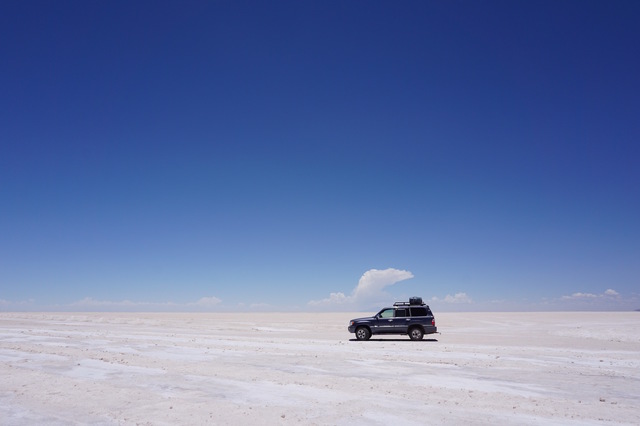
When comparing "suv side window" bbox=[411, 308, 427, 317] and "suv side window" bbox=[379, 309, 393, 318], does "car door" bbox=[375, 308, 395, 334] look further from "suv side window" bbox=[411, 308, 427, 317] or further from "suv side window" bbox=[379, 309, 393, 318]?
"suv side window" bbox=[411, 308, 427, 317]

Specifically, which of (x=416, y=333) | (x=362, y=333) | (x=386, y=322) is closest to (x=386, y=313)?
(x=386, y=322)

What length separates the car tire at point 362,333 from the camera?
85.6ft

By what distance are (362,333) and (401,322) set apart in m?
2.40

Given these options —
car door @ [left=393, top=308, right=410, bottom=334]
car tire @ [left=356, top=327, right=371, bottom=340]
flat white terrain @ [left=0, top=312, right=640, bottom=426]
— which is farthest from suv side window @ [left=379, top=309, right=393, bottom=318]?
flat white terrain @ [left=0, top=312, right=640, bottom=426]

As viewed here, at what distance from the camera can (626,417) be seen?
8672 mm

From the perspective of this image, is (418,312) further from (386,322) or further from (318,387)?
(318,387)

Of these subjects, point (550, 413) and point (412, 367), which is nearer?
point (550, 413)

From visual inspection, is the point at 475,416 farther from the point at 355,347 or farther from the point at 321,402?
the point at 355,347

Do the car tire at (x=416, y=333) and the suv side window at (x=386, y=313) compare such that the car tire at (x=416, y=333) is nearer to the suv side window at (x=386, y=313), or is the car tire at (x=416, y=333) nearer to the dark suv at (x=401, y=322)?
the dark suv at (x=401, y=322)

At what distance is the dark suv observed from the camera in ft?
84.4

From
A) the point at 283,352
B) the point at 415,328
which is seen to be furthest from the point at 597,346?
the point at 283,352

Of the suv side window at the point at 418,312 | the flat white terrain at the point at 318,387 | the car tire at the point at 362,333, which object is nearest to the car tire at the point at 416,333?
the suv side window at the point at 418,312

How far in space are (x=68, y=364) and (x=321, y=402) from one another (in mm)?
10693

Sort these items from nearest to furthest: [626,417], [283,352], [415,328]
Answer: [626,417], [283,352], [415,328]
